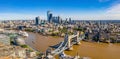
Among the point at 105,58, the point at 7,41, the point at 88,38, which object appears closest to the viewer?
the point at 105,58

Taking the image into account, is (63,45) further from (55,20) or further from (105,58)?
(55,20)

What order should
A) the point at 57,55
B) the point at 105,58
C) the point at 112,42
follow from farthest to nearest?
the point at 112,42
the point at 57,55
the point at 105,58

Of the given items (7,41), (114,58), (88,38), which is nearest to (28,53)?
(7,41)

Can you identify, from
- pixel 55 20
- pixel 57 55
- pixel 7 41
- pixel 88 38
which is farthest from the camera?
pixel 55 20

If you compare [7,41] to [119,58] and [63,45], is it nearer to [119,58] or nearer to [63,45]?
[63,45]

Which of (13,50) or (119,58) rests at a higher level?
(13,50)

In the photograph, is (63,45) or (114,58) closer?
(114,58)

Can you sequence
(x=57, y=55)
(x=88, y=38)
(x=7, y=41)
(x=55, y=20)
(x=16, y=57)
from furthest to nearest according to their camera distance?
1. (x=55, y=20)
2. (x=88, y=38)
3. (x=7, y=41)
4. (x=57, y=55)
5. (x=16, y=57)

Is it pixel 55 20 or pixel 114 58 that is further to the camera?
pixel 55 20

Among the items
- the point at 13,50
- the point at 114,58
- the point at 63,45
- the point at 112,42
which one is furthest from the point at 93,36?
the point at 13,50
